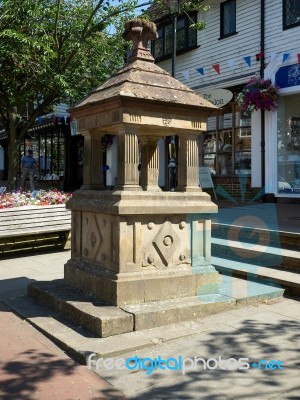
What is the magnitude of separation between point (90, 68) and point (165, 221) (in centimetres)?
1033

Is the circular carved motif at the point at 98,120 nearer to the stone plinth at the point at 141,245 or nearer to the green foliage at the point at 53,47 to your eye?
the stone plinth at the point at 141,245

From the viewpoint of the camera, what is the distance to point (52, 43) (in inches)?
497

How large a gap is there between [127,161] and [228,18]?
42.5 feet

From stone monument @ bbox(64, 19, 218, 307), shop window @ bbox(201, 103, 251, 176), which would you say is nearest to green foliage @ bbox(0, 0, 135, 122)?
shop window @ bbox(201, 103, 251, 176)

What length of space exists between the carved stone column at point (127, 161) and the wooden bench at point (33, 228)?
401 cm

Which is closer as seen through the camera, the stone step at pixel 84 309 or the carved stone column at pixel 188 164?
the stone step at pixel 84 309

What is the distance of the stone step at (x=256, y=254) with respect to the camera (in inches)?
241

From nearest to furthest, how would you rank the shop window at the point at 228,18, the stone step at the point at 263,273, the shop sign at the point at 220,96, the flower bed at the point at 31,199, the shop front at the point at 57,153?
1. the stone step at the point at 263,273
2. the flower bed at the point at 31,199
3. the shop sign at the point at 220,96
4. the shop window at the point at 228,18
5. the shop front at the point at 57,153

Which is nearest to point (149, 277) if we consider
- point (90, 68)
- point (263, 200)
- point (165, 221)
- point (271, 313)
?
point (165, 221)

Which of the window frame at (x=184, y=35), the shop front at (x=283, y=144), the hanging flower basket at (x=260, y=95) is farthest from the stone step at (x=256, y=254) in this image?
the window frame at (x=184, y=35)

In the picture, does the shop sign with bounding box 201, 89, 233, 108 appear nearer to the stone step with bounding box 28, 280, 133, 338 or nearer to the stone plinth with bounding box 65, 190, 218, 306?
the stone plinth with bounding box 65, 190, 218, 306

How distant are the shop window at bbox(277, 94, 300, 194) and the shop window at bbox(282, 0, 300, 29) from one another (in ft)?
6.96

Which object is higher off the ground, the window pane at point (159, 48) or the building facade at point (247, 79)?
the window pane at point (159, 48)

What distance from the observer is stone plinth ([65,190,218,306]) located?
4.65 m
